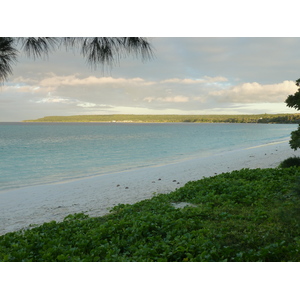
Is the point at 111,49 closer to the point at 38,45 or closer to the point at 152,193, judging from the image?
the point at 38,45

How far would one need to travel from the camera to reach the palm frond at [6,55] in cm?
488

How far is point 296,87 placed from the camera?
9945mm

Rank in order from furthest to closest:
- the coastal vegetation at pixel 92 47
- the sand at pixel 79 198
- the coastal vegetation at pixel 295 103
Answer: the coastal vegetation at pixel 295 103 → the sand at pixel 79 198 → the coastal vegetation at pixel 92 47

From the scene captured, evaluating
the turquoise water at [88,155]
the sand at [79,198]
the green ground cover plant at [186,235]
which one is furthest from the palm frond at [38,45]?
the turquoise water at [88,155]

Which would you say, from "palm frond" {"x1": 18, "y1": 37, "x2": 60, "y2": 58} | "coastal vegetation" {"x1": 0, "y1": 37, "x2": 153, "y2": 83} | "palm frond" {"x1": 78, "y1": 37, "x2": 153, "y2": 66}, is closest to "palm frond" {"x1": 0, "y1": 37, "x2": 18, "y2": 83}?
"coastal vegetation" {"x1": 0, "y1": 37, "x2": 153, "y2": 83}

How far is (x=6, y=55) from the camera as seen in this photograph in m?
4.97

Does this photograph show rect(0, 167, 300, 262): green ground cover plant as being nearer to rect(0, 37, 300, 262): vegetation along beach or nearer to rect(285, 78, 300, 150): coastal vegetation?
rect(0, 37, 300, 262): vegetation along beach

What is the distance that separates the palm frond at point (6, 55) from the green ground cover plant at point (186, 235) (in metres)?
3.27

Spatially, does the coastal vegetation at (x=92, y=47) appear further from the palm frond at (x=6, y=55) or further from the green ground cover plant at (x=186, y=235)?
the green ground cover plant at (x=186, y=235)

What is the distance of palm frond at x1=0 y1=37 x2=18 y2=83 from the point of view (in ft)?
16.0
